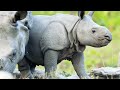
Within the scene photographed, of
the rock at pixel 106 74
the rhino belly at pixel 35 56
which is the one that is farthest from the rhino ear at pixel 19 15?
the rock at pixel 106 74

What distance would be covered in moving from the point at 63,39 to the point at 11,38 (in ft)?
1.93

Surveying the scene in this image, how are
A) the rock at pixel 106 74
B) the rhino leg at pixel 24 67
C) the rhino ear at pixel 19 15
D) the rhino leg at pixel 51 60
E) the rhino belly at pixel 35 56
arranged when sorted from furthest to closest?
the rhino leg at pixel 24 67
the rhino belly at pixel 35 56
the rhino leg at pixel 51 60
the rock at pixel 106 74
the rhino ear at pixel 19 15

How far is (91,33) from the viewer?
5012 mm

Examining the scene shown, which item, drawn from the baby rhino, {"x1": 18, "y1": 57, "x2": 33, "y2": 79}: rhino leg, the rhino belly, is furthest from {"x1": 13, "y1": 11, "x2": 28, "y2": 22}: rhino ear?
{"x1": 18, "y1": 57, "x2": 33, "y2": 79}: rhino leg

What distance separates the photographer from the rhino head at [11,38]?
467cm

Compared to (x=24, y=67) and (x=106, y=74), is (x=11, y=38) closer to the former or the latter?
(x=24, y=67)

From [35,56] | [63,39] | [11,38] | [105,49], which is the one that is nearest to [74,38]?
[63,39]

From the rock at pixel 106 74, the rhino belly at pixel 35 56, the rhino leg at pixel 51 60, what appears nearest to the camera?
the rock at pixel 106 74

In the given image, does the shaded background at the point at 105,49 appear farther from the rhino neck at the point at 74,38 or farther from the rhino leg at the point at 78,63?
the rhino neck at the point at 74,38

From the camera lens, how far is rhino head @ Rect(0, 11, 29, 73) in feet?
15.3
